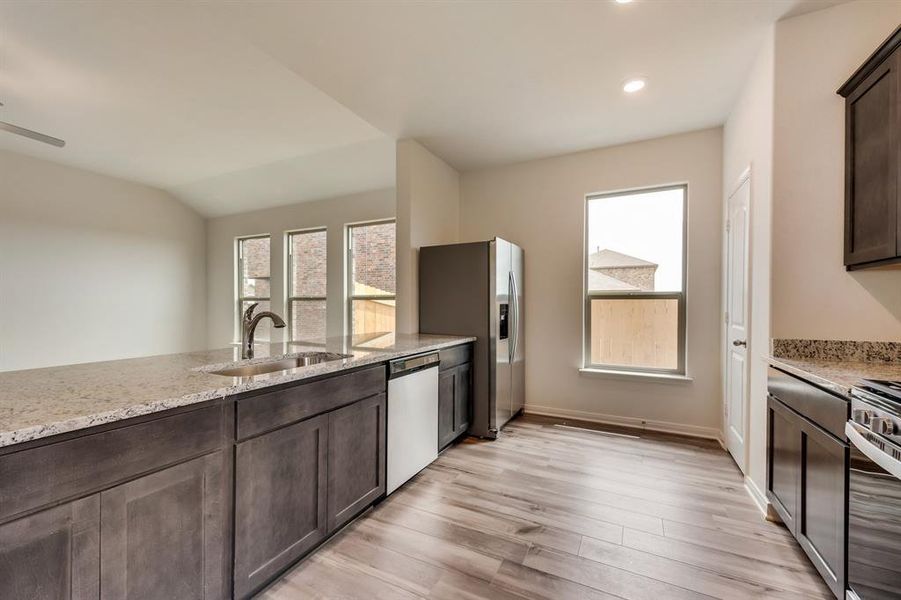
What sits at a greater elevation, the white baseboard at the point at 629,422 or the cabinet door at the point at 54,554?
the cabinet door at the point at 54,554

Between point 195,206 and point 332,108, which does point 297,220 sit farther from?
point 332,108

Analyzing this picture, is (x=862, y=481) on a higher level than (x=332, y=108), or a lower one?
lower

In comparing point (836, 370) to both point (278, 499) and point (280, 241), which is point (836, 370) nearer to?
point (278, 499)

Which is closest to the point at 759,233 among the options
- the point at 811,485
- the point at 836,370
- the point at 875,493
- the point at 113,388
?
the point at 836,370

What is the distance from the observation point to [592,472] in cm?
263

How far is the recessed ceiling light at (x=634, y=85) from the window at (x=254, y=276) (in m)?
5.57

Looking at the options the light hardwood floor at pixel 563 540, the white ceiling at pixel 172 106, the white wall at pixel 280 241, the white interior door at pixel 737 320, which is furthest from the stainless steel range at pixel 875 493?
the white wall at pixel 280 241

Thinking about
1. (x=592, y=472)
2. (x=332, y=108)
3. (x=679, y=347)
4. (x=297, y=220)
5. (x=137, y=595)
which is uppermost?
(x=332, y=108)

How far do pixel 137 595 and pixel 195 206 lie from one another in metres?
6.68

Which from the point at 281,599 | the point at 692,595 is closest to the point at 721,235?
the point at 692,595

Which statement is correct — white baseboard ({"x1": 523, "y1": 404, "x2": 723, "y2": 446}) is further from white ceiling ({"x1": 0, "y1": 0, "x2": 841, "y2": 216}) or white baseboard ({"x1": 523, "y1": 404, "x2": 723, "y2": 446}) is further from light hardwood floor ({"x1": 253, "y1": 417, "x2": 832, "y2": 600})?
white ceiling ({"x1": 0, "y1": 0, "x2": 841, "y2": 216})

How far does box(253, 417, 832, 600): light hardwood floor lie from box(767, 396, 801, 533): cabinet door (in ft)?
0.65

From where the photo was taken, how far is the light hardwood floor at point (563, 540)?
5.20ft

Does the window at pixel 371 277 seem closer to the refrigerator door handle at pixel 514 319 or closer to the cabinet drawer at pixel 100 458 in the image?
the refrigerator door handle at pixel 514 319
